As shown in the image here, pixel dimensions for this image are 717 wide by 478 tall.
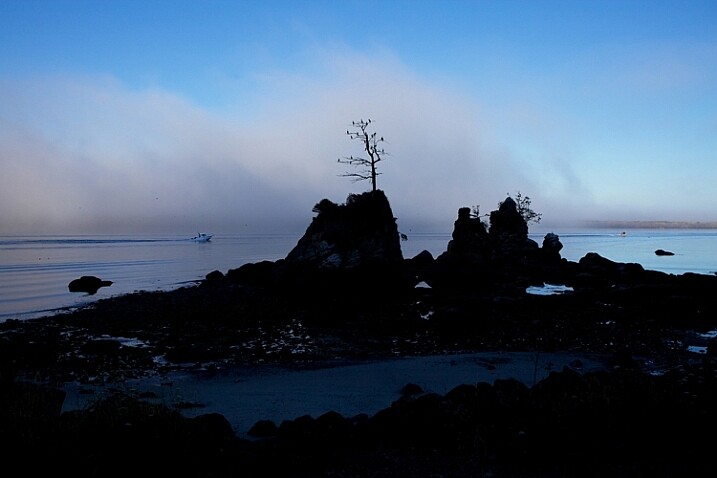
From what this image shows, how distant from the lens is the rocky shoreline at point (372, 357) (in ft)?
22.3

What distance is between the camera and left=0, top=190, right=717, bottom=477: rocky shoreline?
22.3 ft

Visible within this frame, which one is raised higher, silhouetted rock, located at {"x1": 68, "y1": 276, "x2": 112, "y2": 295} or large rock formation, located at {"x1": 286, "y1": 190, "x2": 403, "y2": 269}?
large rock formation, located at {"x1": 286, "y1": 190, "x2": 403, "y2": 269}

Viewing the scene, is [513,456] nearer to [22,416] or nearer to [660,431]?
[660,431]

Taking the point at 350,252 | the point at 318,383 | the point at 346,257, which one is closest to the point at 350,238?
the point at 350,252

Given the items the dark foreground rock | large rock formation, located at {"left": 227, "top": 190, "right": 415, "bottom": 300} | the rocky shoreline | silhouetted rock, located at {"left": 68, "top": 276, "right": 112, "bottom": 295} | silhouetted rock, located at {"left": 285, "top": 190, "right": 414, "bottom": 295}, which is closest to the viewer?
the dark foreground rock

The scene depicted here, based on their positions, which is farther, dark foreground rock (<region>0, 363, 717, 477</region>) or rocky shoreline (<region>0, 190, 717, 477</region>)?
rocky shoreline (<region>0, 190, 717, 477</region>)

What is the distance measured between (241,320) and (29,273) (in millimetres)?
32720

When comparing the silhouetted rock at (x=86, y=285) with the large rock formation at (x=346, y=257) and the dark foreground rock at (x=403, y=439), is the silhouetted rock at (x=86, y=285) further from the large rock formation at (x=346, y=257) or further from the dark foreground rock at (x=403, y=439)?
the dark foreground rock at (x=403, y=439)

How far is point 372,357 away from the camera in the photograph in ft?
49.7

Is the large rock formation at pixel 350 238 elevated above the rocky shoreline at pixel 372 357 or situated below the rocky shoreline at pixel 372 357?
above

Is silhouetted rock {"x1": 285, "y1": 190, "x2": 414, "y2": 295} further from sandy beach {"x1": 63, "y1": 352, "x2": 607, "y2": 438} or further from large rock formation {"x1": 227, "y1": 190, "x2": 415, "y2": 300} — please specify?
sandy beach {"x1": 63, "y1": 352, "x2": 607, "y2": 438}

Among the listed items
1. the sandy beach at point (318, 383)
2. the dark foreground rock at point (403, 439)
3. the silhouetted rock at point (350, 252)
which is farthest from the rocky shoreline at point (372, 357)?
the sandy beach at point (318, 383)

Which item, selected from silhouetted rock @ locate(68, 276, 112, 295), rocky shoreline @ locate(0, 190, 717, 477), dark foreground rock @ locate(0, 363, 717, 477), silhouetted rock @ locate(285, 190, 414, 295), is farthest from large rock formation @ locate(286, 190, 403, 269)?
dark foreground rock @ locate(0, 363, 717, 477)

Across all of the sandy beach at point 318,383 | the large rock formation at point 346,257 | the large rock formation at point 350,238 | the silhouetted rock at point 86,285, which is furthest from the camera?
the large rock formation at point 350,238
